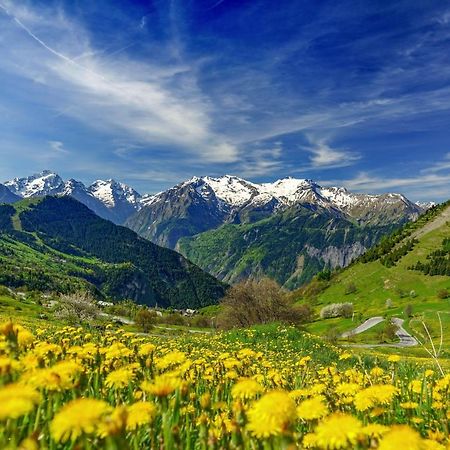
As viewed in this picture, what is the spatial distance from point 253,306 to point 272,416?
85.4 meters

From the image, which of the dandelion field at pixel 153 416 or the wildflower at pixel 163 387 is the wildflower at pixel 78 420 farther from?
the wildflower at pixel 163 387

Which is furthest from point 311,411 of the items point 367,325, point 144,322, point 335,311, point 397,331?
point 335,311

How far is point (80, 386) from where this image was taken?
3.42m

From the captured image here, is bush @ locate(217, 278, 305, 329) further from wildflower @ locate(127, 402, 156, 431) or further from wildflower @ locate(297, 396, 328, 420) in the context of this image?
wildflower @ locate(127, 402, 156, 431)

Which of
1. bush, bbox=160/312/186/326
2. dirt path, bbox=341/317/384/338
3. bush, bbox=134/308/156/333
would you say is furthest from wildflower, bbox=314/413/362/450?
bush, bbox=160/312/186/326

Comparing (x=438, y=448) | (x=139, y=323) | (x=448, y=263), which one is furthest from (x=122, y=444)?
(x=448, y=263)

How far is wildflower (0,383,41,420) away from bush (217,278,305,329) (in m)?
81.7

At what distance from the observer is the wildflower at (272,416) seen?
2.45 meters

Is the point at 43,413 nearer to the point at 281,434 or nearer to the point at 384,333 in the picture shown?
the point at 281,434

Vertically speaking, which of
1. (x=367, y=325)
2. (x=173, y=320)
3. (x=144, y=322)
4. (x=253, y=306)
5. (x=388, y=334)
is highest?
(x=253, y=306)

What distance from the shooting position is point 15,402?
7.01ft

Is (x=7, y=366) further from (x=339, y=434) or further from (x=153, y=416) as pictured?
(x=339, y=434)

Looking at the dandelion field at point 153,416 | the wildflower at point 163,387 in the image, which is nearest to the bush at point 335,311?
the dandelion field at point 153,416

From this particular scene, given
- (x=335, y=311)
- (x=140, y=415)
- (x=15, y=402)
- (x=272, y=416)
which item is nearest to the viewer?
(x=15, y=402)
